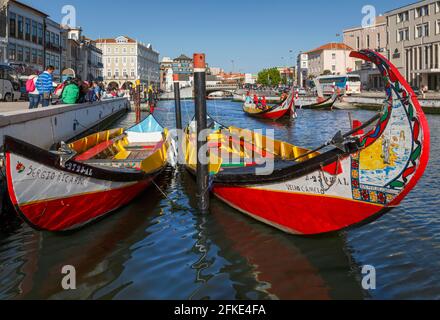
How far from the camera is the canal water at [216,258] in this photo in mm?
5875

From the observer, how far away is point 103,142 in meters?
13.3

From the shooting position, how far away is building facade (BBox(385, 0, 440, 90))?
59656 mm

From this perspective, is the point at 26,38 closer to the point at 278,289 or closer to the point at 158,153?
the point at 158,153

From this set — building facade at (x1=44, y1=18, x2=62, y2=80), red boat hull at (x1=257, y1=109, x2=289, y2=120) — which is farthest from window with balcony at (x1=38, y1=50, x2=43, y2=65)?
red boat hull at (x1=257, y1=109, x2=289, y2=120)

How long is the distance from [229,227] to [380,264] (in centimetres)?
274

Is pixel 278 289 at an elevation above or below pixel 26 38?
below

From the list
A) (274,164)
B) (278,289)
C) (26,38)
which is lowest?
(278,289)

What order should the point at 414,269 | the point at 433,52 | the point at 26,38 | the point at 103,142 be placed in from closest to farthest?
the point at 414,269 < the point at 103,142 < the point at 26,38 < the point at 433,52

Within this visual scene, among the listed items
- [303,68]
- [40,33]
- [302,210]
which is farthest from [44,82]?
[303,68]

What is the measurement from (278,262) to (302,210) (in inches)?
37.0

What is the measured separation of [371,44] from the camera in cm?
8369

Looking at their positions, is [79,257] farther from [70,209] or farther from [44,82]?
[44,82]

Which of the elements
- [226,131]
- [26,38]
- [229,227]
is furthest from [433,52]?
[229,227]

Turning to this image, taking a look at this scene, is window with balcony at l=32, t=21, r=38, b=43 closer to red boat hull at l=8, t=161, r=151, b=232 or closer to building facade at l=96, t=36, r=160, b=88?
red boat hull at l=8, t=161, r=151, b=232
